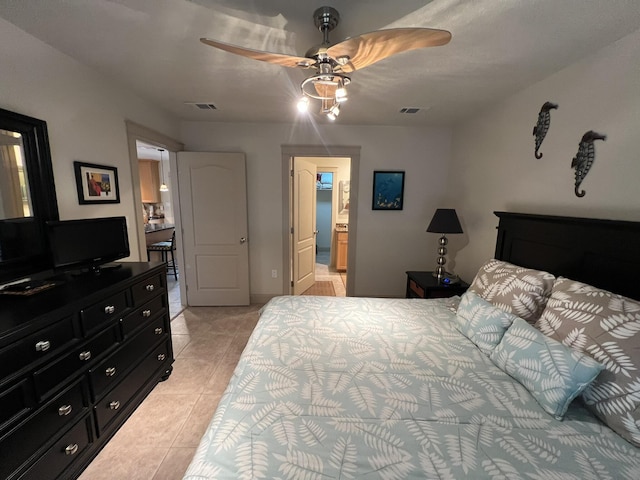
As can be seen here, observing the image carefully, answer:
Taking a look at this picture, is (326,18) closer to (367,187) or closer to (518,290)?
(518,290)

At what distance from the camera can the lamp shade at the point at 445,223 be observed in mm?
2781

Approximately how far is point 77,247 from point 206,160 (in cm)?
192

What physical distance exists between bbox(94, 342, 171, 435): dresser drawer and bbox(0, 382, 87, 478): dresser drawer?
16cm

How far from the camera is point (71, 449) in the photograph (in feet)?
4.48

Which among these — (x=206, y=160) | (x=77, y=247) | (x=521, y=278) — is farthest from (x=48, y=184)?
(x=521, y=278)

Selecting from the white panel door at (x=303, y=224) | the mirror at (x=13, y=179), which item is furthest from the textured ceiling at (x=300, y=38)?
the white panel door at (x=303, y=224)

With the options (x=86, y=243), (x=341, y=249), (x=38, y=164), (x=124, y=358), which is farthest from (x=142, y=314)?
(x=341, y=249)

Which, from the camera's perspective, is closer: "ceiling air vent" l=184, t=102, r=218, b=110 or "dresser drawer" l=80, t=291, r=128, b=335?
"dresser drawer" l=80, t=291, r=128, b=335

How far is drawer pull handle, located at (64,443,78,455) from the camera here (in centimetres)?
134

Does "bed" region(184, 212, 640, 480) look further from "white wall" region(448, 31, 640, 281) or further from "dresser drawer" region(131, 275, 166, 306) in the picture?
"dresser drawer" region(131, 275, 166, 306)

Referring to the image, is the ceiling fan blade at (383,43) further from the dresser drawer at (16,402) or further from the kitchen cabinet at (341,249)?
the kitchen cabinet at (341,249)

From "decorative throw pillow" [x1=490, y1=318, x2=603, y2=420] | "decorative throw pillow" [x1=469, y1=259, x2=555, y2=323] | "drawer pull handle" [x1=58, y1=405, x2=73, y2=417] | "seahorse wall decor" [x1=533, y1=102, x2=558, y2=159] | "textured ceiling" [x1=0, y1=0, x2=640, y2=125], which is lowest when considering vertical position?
"drawer pull handle" [x1=58, y1=405, x2=73, y2=417]

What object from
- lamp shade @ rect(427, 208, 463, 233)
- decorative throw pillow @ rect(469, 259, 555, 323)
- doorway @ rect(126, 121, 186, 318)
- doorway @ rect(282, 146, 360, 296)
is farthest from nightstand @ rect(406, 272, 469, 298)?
doorway @ rect(126, 121, 186, 318)

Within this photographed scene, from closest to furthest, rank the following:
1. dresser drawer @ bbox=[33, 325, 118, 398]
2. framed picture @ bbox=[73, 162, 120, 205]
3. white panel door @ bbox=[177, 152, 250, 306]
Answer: dresser drawer @ bbox=[33, 325, 118, 398] → framed picture @ bbox=[73, 162, 120, 205] → white panel door @ bbox=[177, 152, 250, 306]
